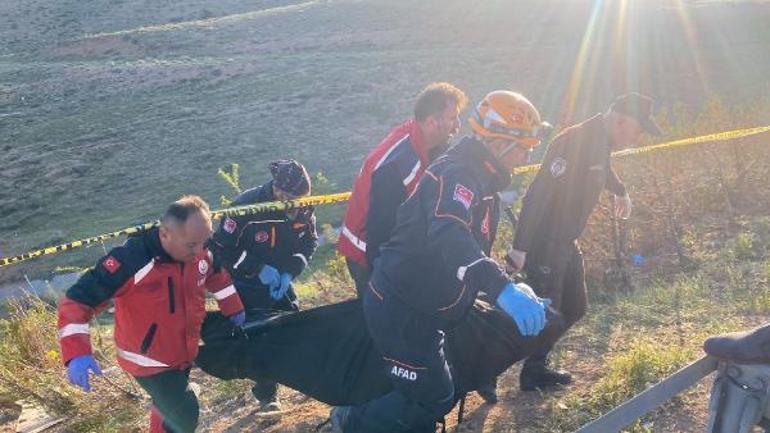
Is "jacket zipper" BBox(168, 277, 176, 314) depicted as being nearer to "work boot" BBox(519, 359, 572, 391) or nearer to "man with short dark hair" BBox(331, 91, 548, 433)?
"man with short dark hair" BBox(331, 91, 548, 433)

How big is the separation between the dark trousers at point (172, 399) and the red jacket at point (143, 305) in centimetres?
5

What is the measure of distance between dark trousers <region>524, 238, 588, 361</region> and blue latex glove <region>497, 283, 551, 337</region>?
4.55 ft

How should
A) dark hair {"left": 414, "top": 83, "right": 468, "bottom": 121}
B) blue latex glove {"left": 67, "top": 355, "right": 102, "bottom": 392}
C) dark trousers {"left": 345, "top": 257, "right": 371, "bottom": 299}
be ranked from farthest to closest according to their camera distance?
dark trousers {"left": 345, "top": 257, "right": 371, "bottom": 299} → dark hair {"left": 414, "top": 83, "right": 468, "bottom": 121} → blue latex glove {"left": 67, "top": 355, "right": 102, "bottom": 392}

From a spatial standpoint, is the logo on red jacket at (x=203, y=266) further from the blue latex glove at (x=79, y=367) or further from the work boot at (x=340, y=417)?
the work boot at (x=340, y=417)

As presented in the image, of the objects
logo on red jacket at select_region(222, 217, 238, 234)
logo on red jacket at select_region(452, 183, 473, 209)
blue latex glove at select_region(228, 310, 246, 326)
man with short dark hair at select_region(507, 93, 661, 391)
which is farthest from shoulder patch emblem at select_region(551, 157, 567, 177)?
logo on red jacket at select_region(222, 217, 238, 234)

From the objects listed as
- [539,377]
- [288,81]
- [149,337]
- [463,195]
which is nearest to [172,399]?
[149,337]

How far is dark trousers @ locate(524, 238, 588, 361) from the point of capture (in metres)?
4.24

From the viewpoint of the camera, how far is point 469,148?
3166 millimetres

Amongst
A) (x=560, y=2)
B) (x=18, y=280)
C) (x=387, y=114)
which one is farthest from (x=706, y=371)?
(x=560, y=2)

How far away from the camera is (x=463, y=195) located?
2984 mm

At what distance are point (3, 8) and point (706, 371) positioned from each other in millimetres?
47434

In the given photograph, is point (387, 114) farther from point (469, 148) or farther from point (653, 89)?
point (469, 148)

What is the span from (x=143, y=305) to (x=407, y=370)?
4.32ft

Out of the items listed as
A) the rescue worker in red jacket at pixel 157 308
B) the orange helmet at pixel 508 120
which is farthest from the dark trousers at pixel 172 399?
the orange helmet at pixel 508 120
